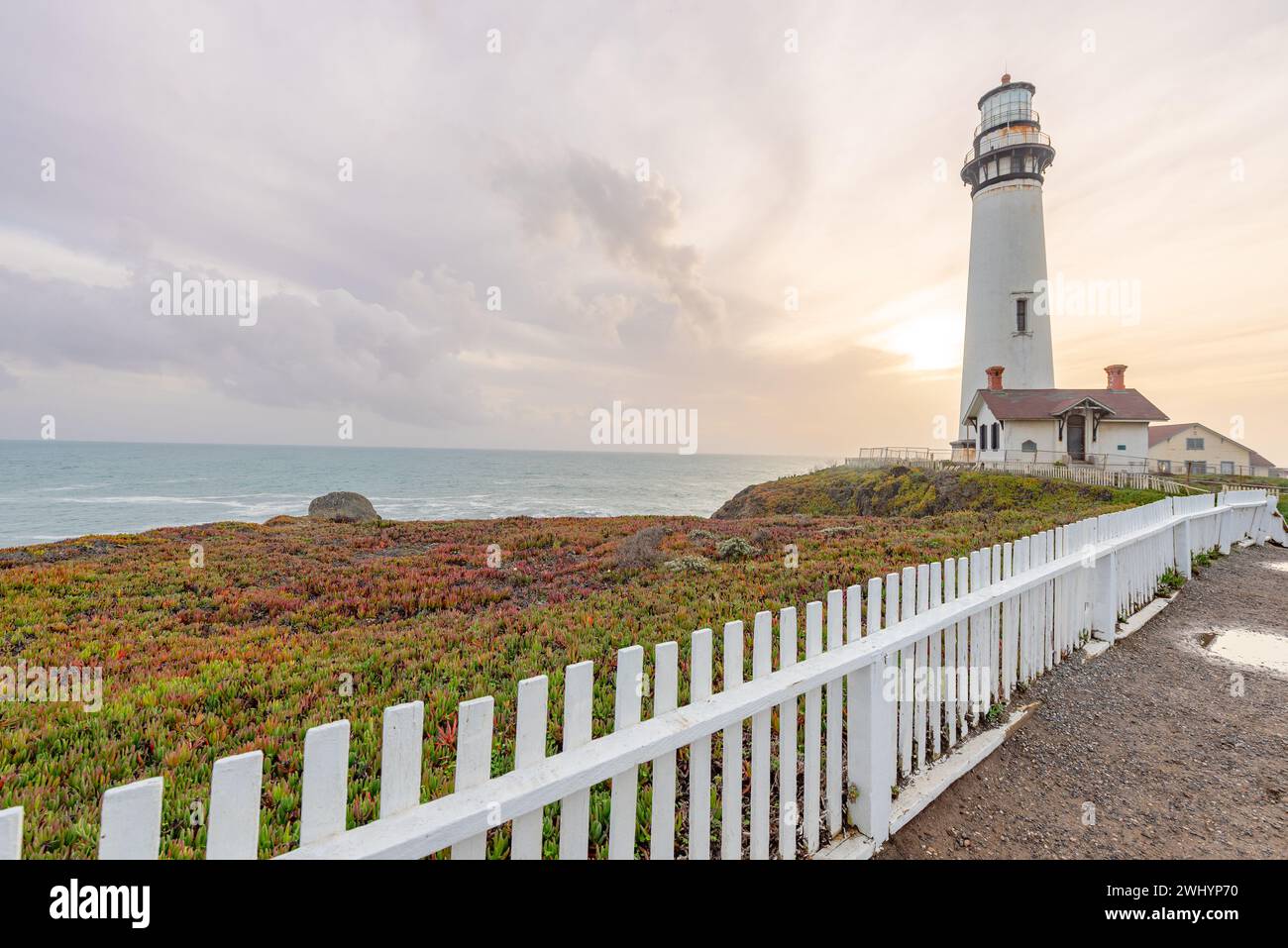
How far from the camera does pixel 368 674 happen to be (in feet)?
15.3

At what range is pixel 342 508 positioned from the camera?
20.1m

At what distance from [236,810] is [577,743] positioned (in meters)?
0.98

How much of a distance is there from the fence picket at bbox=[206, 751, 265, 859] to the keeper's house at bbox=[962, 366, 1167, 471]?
33.7 meters

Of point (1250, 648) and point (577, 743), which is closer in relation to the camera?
point (577, 743)

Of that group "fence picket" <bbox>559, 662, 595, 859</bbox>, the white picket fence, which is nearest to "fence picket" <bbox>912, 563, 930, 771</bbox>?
the white picket fence

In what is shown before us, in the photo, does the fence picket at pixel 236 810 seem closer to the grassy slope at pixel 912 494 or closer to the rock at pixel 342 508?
the rock at pixel 342 508

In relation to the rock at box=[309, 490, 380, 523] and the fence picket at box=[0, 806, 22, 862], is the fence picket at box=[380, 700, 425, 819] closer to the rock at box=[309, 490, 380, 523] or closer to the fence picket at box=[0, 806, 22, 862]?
the fence picket at box=[0, 806, 22, 862]

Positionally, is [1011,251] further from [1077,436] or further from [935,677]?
[935,677]

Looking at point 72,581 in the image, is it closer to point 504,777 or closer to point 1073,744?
point 504,777

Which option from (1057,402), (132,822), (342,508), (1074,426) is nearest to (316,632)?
(132,822)

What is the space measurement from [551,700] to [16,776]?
2.86 m

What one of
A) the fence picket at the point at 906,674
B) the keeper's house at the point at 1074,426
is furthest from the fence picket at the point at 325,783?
the keeper's house at the point at 1074,426
